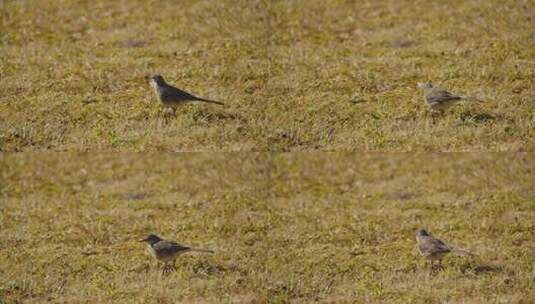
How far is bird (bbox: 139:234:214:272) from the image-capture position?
41.5ft

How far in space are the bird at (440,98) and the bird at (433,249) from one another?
1824 mm

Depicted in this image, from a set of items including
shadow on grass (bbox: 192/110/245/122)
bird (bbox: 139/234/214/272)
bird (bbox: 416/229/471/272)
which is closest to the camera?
bird (bbox: 416/229/471/272)

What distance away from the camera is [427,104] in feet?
42.8

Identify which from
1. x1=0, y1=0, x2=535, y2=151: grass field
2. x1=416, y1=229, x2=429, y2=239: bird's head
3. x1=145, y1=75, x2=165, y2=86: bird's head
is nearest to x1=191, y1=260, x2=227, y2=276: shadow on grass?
x1=0, y1=0, x2=535, y2=151: grass field

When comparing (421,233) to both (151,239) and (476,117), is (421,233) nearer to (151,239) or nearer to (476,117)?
(476,117)

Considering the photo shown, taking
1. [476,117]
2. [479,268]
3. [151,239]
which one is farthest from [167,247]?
[476,117]

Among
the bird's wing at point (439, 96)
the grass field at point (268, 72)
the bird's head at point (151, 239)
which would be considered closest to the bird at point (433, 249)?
the grass field at point (268, 72)

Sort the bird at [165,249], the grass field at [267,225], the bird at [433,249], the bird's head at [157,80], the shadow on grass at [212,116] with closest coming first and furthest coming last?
the bird at [433,249], the grass field at [267,225], the bird at [165,249], the shadow on grass at [212,116], the bird's head at [157,80]

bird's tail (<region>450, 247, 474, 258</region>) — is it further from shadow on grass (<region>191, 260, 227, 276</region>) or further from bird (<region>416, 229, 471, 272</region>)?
shadow on grass (<region>191, 260, 227, 276</region>)

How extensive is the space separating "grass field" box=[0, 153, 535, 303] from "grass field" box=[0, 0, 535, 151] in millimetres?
629

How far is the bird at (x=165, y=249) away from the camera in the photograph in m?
12.6

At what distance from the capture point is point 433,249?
12.4m

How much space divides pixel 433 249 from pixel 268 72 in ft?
12.7

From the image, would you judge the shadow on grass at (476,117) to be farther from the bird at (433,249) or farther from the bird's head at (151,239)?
the bird's head at (151,239)
